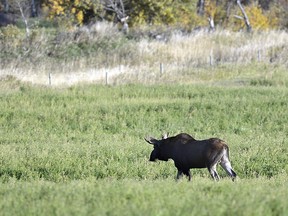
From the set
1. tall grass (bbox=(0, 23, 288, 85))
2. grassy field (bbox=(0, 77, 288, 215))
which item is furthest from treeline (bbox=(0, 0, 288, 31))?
grassy field (bbox=(0, 77, 288, 215))

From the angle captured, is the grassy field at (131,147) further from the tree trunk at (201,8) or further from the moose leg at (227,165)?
the tree trunk at (201,8)

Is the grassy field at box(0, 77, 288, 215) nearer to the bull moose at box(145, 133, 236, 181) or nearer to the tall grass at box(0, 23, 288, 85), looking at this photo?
the bull moose at box(145, 133, 236, 181)

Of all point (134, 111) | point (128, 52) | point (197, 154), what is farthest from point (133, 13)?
point (197, 154)

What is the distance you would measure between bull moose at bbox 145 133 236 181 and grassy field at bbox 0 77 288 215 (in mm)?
316

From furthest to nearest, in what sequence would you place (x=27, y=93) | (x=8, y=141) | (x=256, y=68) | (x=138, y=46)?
(x=138, y=46) → (x=256, y=68) → (x=27, y=93) → (x=8, y=141)

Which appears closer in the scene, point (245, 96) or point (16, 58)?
point (245, 96)

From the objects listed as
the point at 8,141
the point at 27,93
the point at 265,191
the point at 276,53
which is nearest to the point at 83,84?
the point at 27,93

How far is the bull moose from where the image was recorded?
12.2m

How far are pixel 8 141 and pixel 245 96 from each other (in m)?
10.5

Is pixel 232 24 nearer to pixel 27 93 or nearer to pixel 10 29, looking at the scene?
pixel 10 29

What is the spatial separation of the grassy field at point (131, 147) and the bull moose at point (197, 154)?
0.32m

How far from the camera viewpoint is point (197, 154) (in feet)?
40.8

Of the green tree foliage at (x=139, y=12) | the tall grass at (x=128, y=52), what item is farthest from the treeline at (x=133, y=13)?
the tall grass at (x=128, y=52)

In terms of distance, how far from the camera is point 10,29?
1686 inches
